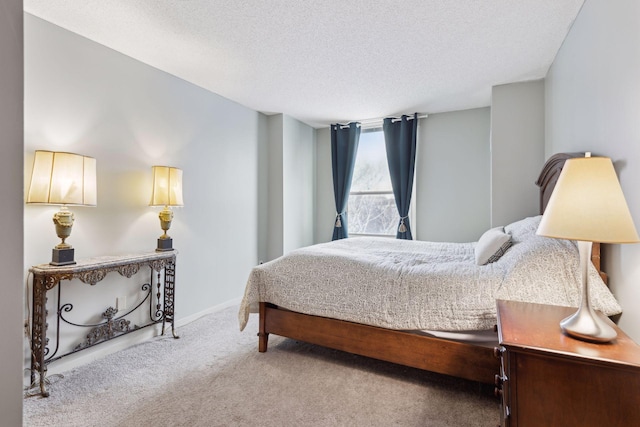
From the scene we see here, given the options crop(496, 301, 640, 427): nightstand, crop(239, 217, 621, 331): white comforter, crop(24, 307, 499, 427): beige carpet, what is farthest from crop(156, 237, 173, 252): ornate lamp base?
crop(496, 301, 640, 427): nightstand

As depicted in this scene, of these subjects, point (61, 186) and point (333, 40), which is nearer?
point (61, 186)

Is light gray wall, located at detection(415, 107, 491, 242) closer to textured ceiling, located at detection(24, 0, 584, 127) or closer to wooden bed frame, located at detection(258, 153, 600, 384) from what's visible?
textured ceiling, located at detection(24, 0, 584, 127)

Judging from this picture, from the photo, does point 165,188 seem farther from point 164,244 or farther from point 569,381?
point 569,381

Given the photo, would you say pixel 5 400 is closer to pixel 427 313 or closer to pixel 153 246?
pixel 427 313

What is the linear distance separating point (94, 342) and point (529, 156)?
4.35m

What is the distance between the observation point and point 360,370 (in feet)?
6.91

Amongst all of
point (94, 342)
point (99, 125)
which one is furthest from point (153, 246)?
point (99, 125)

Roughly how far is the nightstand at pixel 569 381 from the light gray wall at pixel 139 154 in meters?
2.77

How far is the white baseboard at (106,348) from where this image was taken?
2.11 meters

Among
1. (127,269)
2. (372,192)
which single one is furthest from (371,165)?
(127,269)

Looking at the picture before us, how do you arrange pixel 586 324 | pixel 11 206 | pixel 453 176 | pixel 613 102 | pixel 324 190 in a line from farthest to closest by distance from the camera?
pixel 324 190 < pixel 453 176 < pixel 613 102 < pixel 586 324 < pixel 11 206

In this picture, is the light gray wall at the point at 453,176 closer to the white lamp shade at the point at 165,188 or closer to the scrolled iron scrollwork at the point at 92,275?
the white lamp shade at the point at 165,188

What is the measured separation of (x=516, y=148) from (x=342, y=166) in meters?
2.28

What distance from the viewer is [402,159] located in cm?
421
